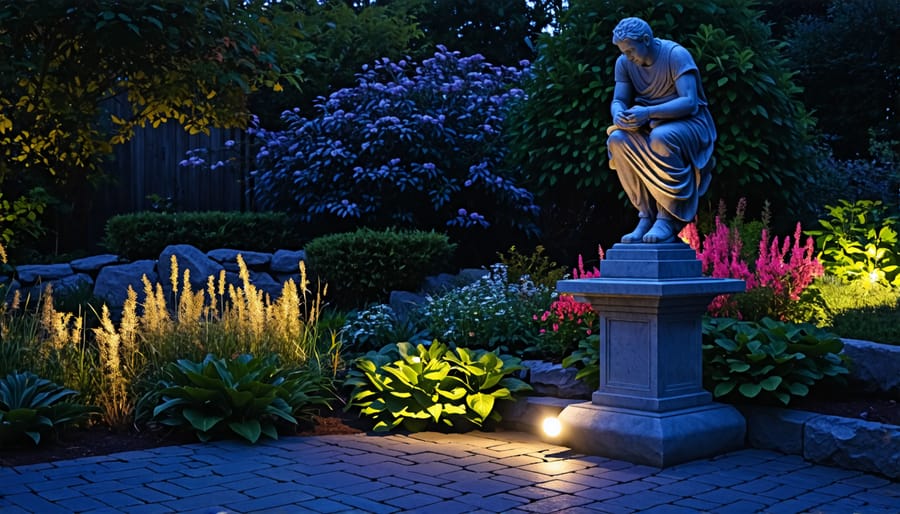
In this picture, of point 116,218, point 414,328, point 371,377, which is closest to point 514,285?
point 414,328

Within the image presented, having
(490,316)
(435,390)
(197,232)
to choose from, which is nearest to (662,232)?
(435,390)

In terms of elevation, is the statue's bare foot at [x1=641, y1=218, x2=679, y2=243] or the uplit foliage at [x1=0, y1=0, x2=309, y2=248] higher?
the uplit foliage at [x1=0, y1=0, x2=309, y2=248]

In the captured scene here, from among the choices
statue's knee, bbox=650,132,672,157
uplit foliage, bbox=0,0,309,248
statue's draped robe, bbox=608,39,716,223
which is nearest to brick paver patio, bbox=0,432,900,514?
statue's draped robe, bbox=608,39,716,223

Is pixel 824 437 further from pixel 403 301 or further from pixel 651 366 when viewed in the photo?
pixel 403 301

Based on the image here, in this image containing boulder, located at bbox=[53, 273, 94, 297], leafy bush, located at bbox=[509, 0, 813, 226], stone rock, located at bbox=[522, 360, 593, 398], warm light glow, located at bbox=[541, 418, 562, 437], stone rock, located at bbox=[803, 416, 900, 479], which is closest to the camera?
stone rock, located at bbox=[803, 416, 900, 479]

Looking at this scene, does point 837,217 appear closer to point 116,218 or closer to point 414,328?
point 414,328

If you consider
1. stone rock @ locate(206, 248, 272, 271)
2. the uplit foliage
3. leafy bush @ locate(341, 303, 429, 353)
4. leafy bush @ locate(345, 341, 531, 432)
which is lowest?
leafy bush @ locate(345, 341, 531, 432)

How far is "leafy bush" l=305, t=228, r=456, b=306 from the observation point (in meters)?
9.45

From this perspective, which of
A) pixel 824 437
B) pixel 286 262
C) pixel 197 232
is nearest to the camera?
pixel 824 437

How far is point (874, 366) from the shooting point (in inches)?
233

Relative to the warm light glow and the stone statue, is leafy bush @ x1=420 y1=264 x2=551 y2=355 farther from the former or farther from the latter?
the stone statue

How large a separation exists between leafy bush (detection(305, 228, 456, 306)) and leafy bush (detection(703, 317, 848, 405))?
4.00 meters

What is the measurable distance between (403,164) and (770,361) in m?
6.27

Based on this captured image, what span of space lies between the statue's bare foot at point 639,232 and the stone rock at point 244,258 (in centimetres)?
563
